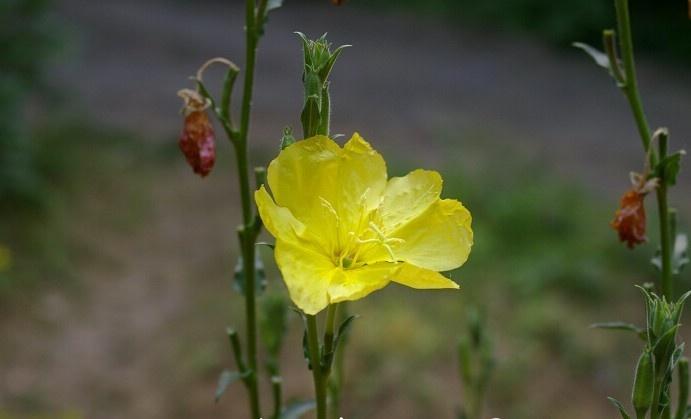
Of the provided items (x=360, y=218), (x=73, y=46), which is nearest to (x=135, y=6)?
(x=73, y=46)

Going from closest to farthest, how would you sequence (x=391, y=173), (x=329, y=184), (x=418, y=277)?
(x=418, y=277)
(x=329, y=184)
(x=391, y=173)

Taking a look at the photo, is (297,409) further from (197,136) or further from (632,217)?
(632,217)

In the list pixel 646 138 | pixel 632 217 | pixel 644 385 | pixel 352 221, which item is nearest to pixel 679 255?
pixel 632 217

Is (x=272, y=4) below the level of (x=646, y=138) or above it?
above

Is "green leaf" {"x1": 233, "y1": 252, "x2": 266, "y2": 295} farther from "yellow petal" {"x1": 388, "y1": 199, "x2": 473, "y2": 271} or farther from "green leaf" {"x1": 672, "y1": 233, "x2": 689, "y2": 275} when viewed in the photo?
"green leaf" {"x1": 672, "y1": 233, "x2": 689, "y2": 275}

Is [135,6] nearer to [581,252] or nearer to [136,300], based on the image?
[136,300]

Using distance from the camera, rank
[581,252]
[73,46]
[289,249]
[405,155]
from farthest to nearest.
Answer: [405,155] → [73,46] → [581,252] → [289,249]

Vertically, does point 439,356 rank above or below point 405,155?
below

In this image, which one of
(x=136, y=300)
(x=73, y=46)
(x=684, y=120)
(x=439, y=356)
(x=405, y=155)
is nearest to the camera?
(x=439, y=356)
